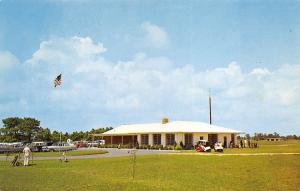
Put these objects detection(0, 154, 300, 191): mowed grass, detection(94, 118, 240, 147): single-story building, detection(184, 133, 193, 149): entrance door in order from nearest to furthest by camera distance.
Result: detection(0, 154, 300, 191): mowed grass
detection(94, 118, 240, 147): single-story building
detection(184, 133, 193, 149): entrance door

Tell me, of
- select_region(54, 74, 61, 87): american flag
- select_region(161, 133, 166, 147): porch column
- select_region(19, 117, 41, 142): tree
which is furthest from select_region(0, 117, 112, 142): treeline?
select_region(54, 74, 61, 87): american flag

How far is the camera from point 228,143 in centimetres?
5766

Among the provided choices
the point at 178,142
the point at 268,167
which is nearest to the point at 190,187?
the point at 268,167

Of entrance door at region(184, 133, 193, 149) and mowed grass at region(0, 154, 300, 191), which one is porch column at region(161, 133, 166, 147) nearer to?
entrance door at region(184, 133, 193, 149)

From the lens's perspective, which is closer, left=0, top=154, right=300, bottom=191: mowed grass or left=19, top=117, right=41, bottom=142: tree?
→ left=0, top=154, right=300, bottom=191: mowed grass

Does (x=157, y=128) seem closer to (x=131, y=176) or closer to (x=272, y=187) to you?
(x=131, y=176)

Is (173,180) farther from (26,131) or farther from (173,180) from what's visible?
(26,131)

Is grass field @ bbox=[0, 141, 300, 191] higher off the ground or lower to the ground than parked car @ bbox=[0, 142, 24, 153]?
higher

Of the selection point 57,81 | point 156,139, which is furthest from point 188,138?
point 57,81

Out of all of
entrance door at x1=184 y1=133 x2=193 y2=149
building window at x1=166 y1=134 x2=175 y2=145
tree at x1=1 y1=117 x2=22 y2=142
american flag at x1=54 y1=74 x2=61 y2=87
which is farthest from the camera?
tree at x1=1 y1=117 x2=22 y2=142

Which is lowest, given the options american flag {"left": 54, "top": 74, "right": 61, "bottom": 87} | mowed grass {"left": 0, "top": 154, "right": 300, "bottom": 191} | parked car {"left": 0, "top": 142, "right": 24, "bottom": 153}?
parked car {"left": 0, "top": 142, "right": 24, "bottom": 153}

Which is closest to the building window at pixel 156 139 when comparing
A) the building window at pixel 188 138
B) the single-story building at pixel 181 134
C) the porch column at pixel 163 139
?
the single-story building at pixel 181 134

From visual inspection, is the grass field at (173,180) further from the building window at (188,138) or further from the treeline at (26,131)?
the treeline at (26,131)

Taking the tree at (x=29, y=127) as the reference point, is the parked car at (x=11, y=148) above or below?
below
